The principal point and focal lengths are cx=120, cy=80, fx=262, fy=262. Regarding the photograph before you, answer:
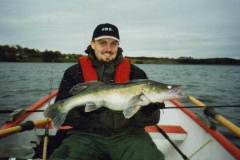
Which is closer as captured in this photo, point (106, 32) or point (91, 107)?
point (91, 107)

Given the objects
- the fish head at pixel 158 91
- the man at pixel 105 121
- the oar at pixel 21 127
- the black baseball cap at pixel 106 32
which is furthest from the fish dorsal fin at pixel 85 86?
the oar at pixel 21 127

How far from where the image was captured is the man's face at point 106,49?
4180 millimetres

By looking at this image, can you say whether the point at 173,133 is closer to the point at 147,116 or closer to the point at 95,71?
the point at 147,116

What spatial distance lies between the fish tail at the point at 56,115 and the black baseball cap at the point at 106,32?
1408 mm

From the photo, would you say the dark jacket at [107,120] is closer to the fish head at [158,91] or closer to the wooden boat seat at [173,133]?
the fish head at [158,91]

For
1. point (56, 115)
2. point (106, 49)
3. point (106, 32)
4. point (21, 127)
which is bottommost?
point (21, 127)

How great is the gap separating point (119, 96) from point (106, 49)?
1.19 metres

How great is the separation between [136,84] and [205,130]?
2250 millimetres

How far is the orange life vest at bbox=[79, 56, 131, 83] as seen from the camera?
4012mm

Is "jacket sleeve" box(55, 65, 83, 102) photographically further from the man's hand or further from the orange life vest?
the man's hand

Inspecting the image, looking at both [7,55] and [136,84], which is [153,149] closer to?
[136,84]

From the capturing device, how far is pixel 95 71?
4.09 meters

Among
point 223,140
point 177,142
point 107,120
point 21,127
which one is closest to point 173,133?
point 177,142

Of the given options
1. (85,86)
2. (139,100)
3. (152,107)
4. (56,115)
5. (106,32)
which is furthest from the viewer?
(106,32)
